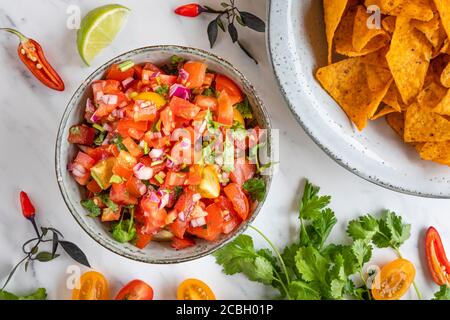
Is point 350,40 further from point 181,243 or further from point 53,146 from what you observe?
point 53,146

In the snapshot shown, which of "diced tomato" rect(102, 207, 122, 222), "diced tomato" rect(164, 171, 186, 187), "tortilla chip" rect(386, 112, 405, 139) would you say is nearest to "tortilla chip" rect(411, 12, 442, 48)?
"tortilla chip" rect(386, 112, 405, 139)

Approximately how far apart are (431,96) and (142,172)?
2.87 ft

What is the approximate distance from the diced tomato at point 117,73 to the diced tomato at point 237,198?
45 cm

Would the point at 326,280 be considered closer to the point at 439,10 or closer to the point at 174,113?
the point at 174,113

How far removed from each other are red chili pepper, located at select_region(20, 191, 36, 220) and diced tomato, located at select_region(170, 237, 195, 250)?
493mm

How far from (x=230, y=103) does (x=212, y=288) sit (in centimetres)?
66

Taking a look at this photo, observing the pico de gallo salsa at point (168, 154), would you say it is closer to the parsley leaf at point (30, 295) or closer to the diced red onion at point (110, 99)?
the diced red onion at point (110, 99)

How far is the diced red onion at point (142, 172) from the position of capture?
1.70 m

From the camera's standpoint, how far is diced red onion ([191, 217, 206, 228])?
1.77 metres

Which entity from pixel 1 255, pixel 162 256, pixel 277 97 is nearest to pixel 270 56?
pixel 277 97

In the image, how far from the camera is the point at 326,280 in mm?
1995

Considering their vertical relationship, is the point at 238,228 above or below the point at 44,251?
above

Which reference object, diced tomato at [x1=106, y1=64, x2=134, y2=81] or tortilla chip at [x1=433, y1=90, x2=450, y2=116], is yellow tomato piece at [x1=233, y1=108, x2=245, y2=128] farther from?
tortilla chip at [x1=433, y1=90, x2=450, y2=116]
